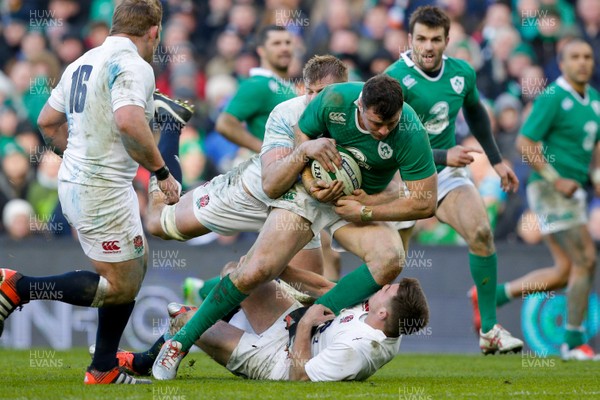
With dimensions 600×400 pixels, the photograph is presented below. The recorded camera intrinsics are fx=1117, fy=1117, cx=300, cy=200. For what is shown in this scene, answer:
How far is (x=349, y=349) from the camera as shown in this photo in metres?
6.84

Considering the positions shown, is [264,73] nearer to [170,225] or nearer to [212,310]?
[170,225]

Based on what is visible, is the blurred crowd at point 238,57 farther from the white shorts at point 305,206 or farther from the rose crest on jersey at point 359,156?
the rose crest on jersey at point 359,156

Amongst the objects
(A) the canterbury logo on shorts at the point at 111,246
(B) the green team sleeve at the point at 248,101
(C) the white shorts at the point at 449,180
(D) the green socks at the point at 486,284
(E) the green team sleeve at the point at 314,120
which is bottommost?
→ (D) the green socks at the point at 486,284

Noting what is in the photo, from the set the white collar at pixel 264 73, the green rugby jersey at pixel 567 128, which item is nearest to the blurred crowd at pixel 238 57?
the green rugby jersey at pixel 567 128

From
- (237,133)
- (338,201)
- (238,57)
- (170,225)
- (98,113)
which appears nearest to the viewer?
(98,113)

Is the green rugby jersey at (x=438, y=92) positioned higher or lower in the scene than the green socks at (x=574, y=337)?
higher

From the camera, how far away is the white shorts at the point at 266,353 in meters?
7.26

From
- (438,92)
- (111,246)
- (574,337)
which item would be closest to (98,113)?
(111,246)

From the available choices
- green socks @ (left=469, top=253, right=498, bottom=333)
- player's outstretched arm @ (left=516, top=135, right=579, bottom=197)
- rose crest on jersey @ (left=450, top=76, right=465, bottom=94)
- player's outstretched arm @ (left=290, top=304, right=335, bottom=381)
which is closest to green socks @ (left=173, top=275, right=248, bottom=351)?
player's outstretched arm @ (left=290, top=304, right=335, bottom=381)

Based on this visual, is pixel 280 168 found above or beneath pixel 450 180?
above

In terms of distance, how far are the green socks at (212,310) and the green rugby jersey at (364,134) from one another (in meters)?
1.14

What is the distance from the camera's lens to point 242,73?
14500 millimetres

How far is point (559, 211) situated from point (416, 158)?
13.2 feet

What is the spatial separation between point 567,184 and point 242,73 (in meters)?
5.30
